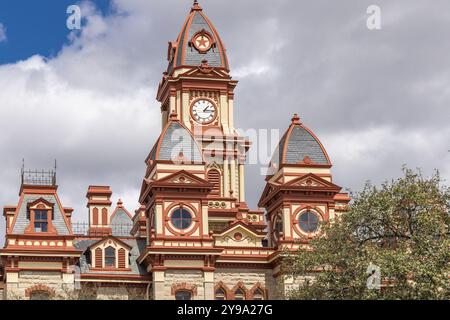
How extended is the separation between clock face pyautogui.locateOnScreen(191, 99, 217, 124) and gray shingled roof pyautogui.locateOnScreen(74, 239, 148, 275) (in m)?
13.1

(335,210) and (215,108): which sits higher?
(215,108)

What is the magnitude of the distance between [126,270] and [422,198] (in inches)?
1001

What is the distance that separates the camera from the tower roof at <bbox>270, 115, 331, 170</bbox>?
73.6 metres

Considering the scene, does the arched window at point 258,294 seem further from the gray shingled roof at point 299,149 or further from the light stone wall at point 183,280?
the gray shingled roof at point 299,149

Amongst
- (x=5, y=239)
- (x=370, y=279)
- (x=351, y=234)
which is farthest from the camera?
(x=5, y=239)

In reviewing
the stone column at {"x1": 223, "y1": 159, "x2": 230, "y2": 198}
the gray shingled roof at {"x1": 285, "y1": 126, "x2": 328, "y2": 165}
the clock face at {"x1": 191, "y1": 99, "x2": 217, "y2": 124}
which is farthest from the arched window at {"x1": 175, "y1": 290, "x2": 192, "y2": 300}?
the clock face at {"x1": 191, "y1": 99, "x2": 217, "y2": 124}

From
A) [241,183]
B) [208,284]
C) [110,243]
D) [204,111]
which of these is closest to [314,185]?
[208,284]

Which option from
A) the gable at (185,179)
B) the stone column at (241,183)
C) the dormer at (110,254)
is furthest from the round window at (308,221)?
the dormer at (110,254)

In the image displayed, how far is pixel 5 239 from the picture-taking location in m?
68.2

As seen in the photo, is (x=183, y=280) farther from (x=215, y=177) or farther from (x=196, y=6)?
(x=196, y=6)

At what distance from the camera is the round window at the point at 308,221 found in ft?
237
